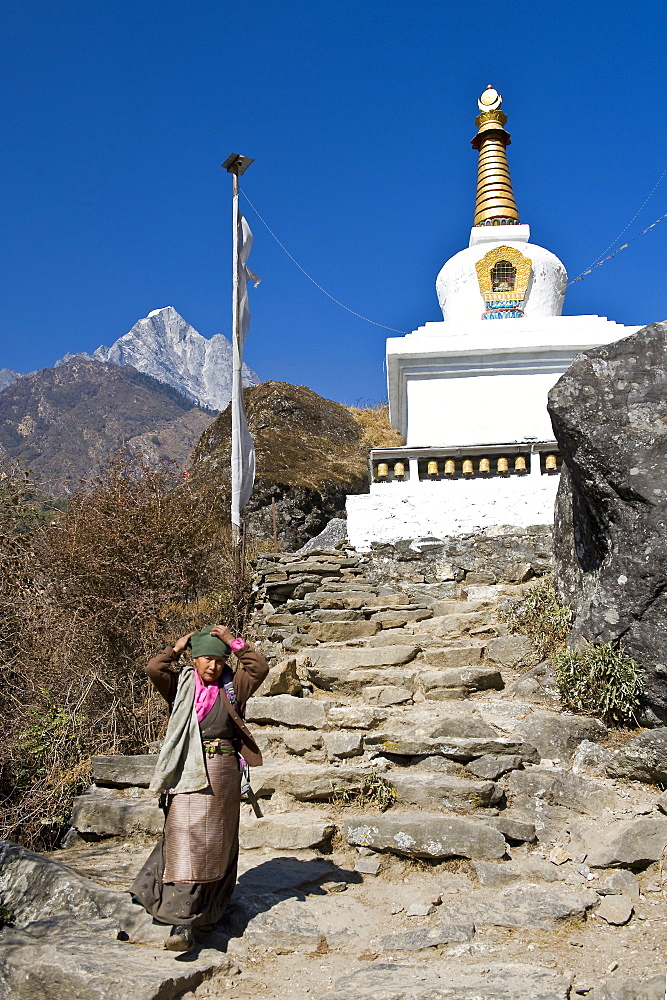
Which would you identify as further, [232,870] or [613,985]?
[232,870]

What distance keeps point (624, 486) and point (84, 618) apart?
5.47m

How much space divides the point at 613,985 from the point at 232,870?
2.07 metres

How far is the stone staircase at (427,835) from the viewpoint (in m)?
4.25

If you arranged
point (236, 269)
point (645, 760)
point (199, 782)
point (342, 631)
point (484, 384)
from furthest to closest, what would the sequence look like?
point (484, 384)
point (236, 269)
point (342, 631)
point (645, 760)
point (199, 782)

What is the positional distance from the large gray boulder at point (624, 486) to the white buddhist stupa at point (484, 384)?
5315mm

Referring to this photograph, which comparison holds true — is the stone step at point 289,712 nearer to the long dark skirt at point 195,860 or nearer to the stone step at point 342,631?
the stone step at point 342,631

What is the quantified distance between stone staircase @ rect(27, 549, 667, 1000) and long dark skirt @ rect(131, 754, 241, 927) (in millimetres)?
294

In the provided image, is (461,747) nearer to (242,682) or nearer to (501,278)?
(242,682)

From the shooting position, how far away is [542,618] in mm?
8469

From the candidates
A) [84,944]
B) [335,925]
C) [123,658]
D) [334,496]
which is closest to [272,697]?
[123,658]

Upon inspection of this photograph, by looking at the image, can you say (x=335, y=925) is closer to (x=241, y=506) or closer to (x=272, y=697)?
(x=272, y=697)

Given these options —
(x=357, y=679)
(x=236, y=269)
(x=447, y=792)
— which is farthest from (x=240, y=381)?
(x=447, y=792)

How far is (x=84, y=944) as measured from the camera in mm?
4125

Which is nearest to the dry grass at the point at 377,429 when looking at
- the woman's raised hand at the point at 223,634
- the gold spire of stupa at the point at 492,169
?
the gold spire of stupa at the point at 492,169
